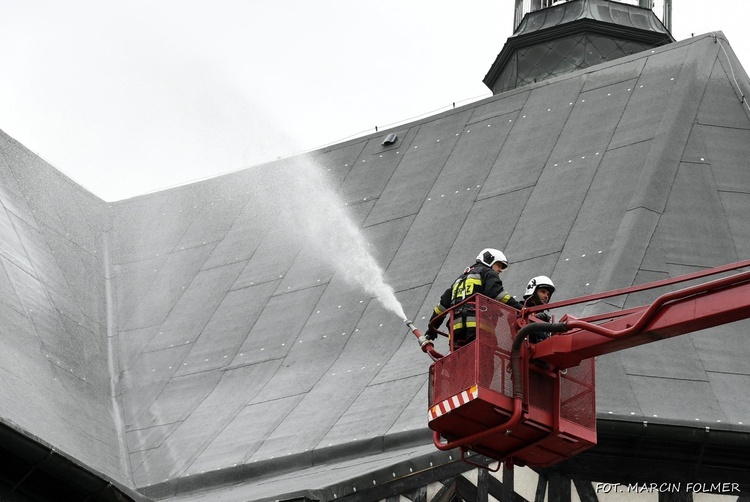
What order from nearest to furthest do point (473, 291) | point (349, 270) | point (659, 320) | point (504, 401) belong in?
1. point (659, 320)
2. point (504, 401)
3. point (473, 291)
4. point (349, 270)

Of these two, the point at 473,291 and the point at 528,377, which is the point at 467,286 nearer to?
the point at 473,291

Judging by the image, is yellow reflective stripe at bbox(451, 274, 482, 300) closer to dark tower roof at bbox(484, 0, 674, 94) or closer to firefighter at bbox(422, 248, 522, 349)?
firefighter at bbox(422, 248, 522, 349)

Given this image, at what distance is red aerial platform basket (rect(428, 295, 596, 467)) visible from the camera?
1548 cm

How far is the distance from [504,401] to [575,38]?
14417mm

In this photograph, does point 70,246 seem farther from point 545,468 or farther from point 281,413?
point 545,468

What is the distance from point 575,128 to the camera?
24250 mm

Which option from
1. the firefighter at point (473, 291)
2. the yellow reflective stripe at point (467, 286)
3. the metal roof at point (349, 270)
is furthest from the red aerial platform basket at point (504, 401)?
the metal roof at point (349, 270)

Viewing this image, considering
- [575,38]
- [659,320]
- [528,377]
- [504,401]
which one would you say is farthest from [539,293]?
[575,38]

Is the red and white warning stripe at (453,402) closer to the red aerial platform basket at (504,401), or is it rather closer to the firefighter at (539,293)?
the red aerial platform basket at (504,401)

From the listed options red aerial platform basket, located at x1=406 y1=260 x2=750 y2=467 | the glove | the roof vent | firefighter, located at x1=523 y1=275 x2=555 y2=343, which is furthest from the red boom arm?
the roof vent

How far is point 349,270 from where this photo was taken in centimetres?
2422

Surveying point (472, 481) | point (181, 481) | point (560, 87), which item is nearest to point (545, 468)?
point (472, 481)

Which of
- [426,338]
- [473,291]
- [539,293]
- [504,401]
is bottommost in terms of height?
[504,401]

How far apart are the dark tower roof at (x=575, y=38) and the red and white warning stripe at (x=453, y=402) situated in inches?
532
